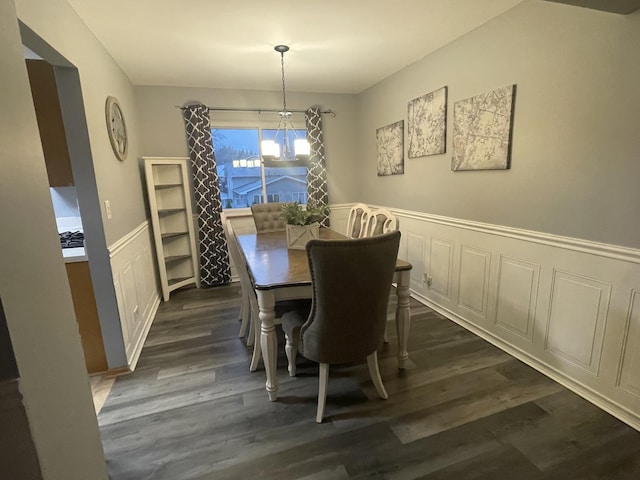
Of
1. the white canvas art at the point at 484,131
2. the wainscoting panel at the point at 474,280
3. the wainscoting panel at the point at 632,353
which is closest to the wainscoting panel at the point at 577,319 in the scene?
the wainscoting panel at the point at 632,353

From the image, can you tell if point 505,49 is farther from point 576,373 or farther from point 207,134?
point 207,134

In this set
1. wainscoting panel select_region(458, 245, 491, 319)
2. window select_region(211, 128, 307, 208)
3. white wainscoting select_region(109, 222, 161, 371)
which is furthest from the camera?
window select_region(211, 128, 307, 208)

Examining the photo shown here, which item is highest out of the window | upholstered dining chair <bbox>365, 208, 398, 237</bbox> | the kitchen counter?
the window

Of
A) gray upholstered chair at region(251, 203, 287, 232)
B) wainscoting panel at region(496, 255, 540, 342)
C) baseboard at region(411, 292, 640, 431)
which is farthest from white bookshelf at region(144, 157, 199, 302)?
wainscoting panel at region(496, 255, 540, 342)

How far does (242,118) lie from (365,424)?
368cm

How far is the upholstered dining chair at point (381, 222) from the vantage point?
8.17 feet

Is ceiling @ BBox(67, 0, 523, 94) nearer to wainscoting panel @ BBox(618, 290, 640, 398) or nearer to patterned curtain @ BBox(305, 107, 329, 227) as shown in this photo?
patterned curtain @ BBox(305, 107, 329, 227)

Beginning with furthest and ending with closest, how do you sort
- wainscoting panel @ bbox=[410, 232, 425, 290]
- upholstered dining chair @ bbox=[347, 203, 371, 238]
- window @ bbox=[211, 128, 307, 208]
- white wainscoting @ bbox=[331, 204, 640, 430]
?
1. window @ bbox=[211, 128, 307, 208]
2. wainscoting panel @ bbox=[410, 232, 425, 290]
3. upholstered dining chair @ bbox=[347, 203, 371, 238]
4. white wainscoting @ bbox=[331, 204, 640, 430]

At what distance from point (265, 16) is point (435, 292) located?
2764 mm

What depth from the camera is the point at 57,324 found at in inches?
24.3

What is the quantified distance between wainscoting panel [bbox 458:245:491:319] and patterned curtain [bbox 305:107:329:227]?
1.93 m

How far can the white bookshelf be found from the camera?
3.75m

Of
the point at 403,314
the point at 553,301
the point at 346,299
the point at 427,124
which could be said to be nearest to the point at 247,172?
the point at 427,124

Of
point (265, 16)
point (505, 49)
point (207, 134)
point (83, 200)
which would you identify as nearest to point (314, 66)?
point (265, 16)
